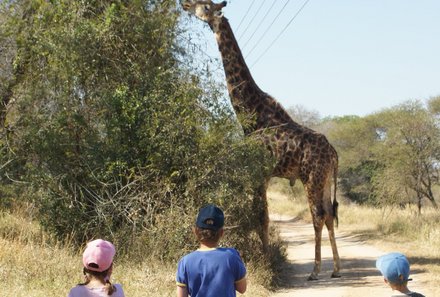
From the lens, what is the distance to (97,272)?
4402mm

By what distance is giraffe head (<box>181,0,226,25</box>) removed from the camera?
42.0ft

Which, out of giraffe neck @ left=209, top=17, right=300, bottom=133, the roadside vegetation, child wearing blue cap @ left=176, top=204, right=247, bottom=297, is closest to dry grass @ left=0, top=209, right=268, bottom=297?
the roadside vegetation

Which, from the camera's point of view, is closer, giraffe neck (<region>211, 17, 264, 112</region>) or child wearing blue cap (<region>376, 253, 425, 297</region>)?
child wearing blue cap (<region>376, 253, 425, 297</region>)

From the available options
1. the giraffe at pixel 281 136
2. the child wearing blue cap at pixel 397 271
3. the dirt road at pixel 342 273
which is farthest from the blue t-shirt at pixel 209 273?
the giraffe at pixel 281 136

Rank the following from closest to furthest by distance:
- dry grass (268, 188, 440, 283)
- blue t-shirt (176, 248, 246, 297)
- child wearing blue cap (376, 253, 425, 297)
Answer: child wearing blue cap (376, 253, 425, 297), blue t-shirt (176, 248, 246, 297), dry grass (268, 188, 440, 283)

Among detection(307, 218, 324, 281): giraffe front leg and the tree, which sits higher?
the tree

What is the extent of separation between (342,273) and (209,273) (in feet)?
27.7

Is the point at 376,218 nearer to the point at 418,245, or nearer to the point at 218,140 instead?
the point at 418,245

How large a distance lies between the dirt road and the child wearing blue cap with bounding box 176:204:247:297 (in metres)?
5.68

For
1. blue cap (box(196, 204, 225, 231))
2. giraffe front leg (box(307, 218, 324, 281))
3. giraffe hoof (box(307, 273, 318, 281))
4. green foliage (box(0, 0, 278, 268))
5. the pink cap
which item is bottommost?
giraffe hoof (box(307, 273, 318, 281))

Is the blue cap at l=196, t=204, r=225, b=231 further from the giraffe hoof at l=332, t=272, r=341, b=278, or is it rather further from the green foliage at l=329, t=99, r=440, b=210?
the green foliage at l=329, t=99, r=440, b=210

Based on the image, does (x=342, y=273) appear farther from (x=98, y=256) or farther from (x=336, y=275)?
(x=98, y=256)

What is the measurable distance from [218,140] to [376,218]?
12.9 m

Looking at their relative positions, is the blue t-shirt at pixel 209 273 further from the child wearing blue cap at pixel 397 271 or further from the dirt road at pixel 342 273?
the dirt road at pixel 342 273
